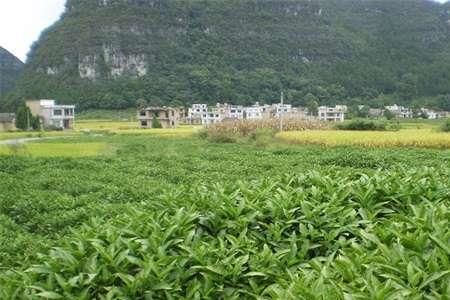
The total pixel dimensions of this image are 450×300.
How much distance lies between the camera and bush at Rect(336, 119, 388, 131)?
3023cm

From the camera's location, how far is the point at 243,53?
261 feet

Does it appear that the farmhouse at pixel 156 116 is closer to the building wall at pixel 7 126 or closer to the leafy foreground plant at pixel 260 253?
the building wall at pixel 7 126

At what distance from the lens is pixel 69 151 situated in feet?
61.8

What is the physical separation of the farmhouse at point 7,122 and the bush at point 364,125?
1671cm

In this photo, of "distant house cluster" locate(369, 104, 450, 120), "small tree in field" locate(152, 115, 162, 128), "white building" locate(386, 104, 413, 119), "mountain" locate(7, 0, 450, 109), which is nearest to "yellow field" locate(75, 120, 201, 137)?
"small tree in field" locate(152, 115, 162, 128)

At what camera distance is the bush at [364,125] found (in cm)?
3023

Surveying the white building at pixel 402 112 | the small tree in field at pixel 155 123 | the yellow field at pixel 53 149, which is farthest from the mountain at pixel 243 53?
the yellow field at pixel 53 149

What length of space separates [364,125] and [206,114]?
70.9 ft

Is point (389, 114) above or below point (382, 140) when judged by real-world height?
above

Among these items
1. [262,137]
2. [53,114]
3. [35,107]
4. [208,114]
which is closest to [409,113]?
[208,114]

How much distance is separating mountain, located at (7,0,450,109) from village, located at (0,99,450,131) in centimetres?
506

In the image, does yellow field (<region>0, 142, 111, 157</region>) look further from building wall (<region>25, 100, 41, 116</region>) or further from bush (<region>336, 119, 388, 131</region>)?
bush (<region>336, 119, 388, 131</region>)

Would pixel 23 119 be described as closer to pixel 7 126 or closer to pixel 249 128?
pixel 7 126

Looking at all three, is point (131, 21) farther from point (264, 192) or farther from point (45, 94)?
point (264, 192)
